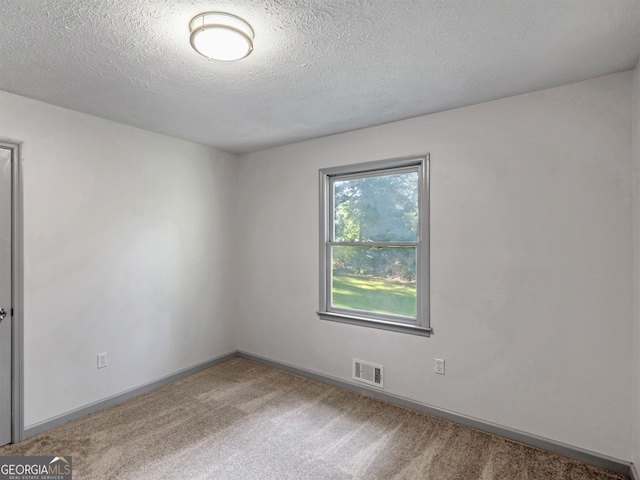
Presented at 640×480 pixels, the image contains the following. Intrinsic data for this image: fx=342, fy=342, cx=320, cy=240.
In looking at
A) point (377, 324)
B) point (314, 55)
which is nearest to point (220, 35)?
point (314, 55)

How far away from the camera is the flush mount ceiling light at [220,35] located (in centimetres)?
159

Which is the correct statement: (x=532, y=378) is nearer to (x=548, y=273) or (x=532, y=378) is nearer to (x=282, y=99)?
(x=548, y=273)

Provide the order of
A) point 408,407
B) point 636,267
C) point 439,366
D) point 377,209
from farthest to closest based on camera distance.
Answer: point 377,209 < point 408,407 < point 439,366 < point 636,267

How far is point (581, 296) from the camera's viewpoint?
2.25 meters

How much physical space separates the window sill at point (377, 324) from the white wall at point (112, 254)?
1432mm

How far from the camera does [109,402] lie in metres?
2.98

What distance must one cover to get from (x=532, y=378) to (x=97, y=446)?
3.07 m

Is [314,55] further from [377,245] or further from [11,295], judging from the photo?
[11,295]

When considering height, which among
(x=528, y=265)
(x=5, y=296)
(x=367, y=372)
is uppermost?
(x=528, y=265)

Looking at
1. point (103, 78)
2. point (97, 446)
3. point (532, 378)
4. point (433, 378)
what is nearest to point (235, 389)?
point (97, 446)

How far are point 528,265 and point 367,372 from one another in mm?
1661

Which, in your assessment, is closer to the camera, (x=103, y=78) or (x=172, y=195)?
(x=103, y=78)

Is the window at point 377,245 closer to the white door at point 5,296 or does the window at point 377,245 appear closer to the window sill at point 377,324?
the window sill at point 377,324

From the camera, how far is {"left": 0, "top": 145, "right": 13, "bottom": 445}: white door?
2.40 meters
